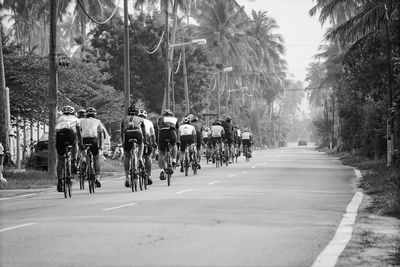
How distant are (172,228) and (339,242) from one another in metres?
2.27

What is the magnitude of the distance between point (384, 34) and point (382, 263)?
26916 millimetres

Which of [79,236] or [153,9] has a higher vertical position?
[153,9]

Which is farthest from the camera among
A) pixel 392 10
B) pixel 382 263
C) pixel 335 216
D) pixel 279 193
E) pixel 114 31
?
pixel 114 31

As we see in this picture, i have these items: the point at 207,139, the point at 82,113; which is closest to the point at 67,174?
the point at 82,113

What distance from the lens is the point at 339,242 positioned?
10.7 metres

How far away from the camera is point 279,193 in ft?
64.5

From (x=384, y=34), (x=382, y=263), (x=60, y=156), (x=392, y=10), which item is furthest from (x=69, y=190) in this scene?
(x=384, y=34)

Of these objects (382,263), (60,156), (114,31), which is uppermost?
(114,31)

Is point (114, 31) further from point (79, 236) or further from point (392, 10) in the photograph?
point (79, 236)

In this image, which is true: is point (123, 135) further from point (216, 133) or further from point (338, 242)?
point (216, 133)

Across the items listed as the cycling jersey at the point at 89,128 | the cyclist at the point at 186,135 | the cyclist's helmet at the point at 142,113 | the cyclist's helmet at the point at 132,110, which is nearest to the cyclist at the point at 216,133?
the cyclist at the point at 186,135

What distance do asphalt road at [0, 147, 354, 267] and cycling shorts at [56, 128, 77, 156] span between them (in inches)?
43.3

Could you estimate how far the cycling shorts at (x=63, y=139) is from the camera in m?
19.9

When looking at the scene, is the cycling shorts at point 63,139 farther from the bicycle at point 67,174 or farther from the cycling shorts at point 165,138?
the cycling shorts at point 165,138
